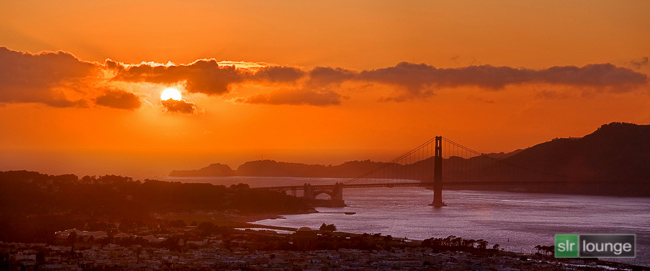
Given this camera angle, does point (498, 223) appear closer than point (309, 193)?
Yes

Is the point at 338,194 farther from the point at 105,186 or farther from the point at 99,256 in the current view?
the point at 99,256

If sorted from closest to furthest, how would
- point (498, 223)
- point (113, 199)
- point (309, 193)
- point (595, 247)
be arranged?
point (595, 247) < point (498, 223) < point (113, 199) < point (309, 193)

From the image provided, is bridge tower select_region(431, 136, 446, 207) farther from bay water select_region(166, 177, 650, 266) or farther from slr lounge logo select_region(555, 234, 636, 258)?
slr lounge logo select_region(555, 234, 636, 258)

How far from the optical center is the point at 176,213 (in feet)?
408

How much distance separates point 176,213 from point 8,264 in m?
73.0

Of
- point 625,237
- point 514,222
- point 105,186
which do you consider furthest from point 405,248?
point 105,186

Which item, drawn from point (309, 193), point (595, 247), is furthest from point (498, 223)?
point (309, 193)

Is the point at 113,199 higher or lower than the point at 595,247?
higher

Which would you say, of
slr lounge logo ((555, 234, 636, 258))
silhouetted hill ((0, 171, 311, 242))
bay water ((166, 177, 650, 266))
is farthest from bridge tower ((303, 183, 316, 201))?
slr lounge logo ((555, 234, 636, 258))

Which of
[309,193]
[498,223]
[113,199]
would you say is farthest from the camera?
[309,193]

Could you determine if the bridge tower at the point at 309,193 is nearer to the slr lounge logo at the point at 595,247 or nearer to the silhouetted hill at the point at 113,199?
the silhouetted hill at the point at 113,199

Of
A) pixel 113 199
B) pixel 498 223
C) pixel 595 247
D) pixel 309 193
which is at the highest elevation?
pixel 309 193

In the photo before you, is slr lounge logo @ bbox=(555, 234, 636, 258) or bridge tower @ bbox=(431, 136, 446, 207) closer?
slr lounge logo @ bbox=(555, 234, 636, 258)

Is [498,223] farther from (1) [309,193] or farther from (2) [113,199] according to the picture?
(2) [113,199]
